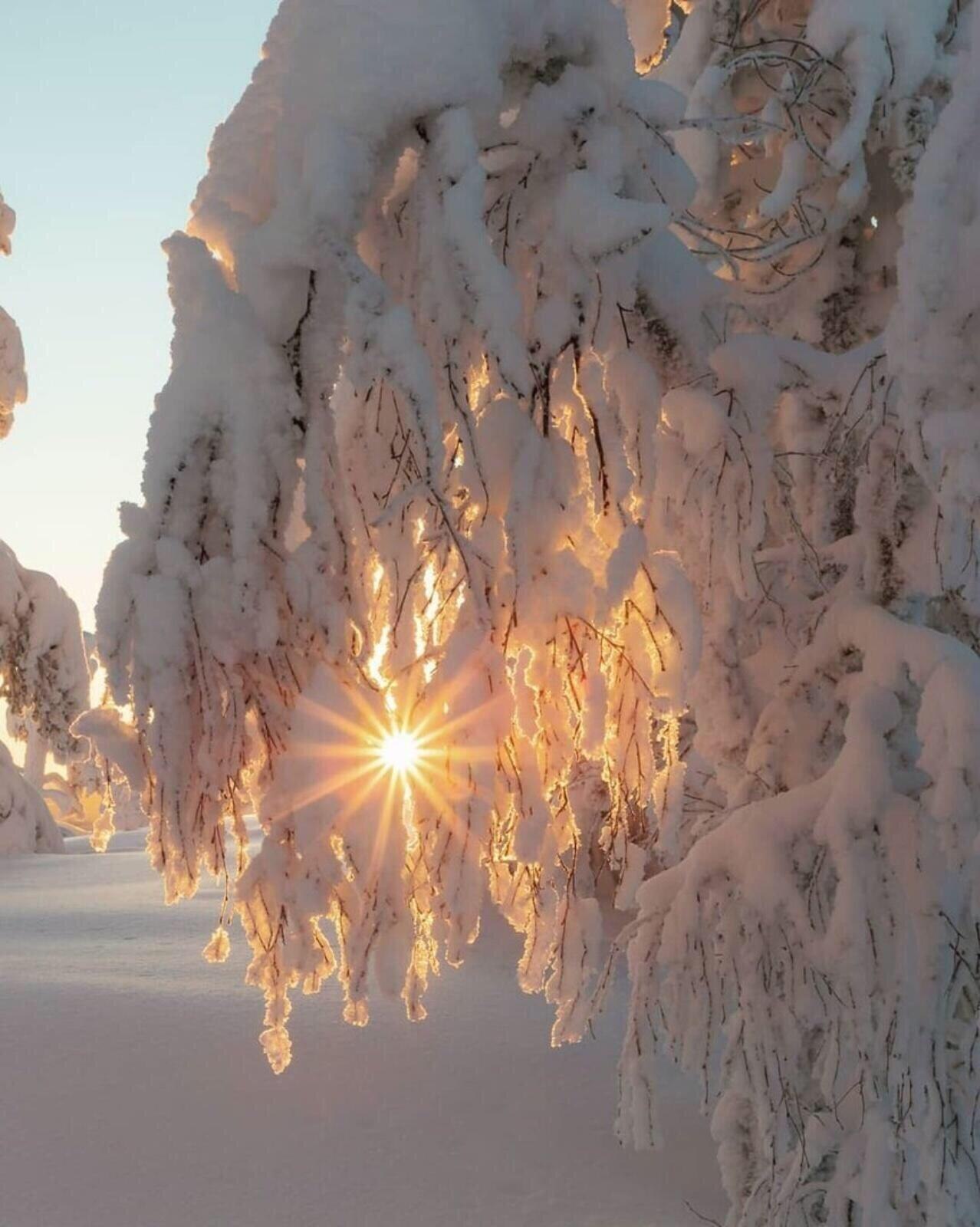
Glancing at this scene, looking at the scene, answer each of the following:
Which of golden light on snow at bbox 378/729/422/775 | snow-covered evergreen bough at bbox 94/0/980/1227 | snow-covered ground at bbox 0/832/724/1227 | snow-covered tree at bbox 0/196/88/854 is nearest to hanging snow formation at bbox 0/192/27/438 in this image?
snow-covered tree at bbox 0/196/88/854

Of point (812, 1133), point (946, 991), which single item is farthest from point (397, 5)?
point (812, 1133)

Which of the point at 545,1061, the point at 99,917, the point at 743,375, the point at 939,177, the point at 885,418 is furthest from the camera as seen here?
the point at 99,917

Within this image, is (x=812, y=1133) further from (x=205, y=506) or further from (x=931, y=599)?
(x=205, y=506)

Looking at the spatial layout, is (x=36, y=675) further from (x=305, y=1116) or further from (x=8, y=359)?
(x=305, y=1116)

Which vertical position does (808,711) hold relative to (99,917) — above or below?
above

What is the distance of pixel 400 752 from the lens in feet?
5.69

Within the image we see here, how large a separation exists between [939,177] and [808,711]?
1441 mm

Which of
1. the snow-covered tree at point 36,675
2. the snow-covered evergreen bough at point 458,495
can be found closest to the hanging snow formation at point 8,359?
the snow-covered tree at point 36,675

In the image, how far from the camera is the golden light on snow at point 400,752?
1730 millimetres

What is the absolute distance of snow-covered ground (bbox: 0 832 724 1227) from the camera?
11.3 feet

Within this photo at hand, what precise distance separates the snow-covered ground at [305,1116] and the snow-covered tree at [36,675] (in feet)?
18.6

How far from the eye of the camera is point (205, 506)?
1785mm

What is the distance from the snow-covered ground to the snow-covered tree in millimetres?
5684

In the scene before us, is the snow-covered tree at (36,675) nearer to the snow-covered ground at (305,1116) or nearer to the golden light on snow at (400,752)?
the snow-covered ground at (305,1116)
